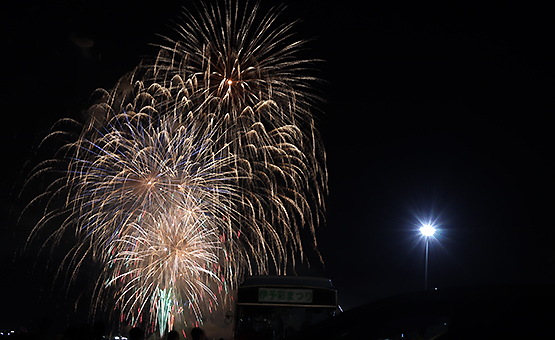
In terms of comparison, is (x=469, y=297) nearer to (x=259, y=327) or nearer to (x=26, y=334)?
(x=26, y=334)

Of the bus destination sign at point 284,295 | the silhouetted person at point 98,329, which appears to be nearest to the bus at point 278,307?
the bus destination sign at point 284,295

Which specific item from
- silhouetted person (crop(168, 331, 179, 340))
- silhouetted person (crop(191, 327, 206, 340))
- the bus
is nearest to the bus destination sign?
the bus

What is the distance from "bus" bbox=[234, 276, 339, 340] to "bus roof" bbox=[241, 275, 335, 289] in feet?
0.09

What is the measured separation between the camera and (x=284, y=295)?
14.4 m

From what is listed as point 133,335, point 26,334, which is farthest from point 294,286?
point 26,334

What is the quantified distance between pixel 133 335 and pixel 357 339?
22.8 ft

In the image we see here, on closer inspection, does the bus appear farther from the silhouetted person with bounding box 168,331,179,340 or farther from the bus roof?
the silhouetted person with bounding box 168,331,179,340

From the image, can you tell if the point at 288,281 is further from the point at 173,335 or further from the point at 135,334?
the point at 135,334

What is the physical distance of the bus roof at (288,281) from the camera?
48.1 feet

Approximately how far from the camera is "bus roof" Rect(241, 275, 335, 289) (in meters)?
14.7

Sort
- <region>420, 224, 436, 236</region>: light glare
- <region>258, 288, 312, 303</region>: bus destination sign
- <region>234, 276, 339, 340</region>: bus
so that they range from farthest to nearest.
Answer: <region>420, 224, 436, 236</region>: light glare → <region>258, 288, 312, 303</region>: bus destination sign → <region>234, 276, 339, 340</region>: bus

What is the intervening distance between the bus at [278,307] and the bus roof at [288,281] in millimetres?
28

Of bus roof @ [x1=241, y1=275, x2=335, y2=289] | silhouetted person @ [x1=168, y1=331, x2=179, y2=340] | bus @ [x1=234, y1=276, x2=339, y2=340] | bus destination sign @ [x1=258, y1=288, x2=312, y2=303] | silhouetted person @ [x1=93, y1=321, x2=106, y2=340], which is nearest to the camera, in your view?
silhouetted person @ [x1=93, y1=321, x2=106, y2=340]

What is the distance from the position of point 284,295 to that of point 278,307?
0.35 meters
